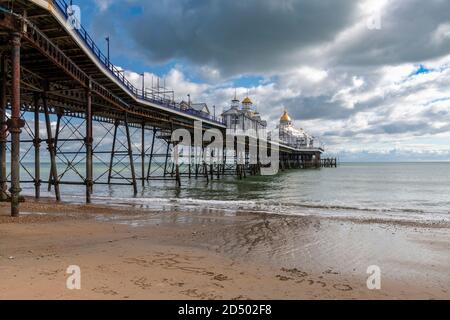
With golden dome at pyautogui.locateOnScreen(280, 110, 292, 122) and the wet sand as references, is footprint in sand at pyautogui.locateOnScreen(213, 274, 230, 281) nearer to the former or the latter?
the wet sand

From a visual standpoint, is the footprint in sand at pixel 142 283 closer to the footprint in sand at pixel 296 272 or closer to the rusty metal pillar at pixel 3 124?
the footprint in sand at pixel 296 272

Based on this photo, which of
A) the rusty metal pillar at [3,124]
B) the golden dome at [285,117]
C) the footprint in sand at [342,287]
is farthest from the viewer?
the golden dome at [285,117]

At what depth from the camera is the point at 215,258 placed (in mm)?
8500

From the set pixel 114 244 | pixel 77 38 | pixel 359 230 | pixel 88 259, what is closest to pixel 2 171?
pixel 77 38

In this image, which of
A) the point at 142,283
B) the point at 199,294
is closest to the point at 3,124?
the point at 142,283

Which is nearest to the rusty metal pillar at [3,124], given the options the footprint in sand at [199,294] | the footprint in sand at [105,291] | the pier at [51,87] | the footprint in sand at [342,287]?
the pier at [51,87]

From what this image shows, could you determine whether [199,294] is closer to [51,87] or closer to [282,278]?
[282,278]

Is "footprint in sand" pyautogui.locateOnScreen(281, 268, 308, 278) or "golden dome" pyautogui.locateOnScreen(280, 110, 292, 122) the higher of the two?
"golden dome" pyautogui.locateOnScreen(280, 110, 292, 122)

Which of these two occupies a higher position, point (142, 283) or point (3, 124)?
point (3, 124)

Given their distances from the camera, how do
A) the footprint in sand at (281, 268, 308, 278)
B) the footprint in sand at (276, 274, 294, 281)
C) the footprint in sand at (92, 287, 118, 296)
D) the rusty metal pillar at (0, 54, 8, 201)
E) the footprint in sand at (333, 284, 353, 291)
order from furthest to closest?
the rusty metal pillar at (0, 54, 8, 201), the footprint in sand at (281, 268, 308, 278), the footprint in sand at (276, 274, 294, 281), the footprint in sand at (333, 284, 353, 291), the footprint in sand at (92, 287, 118, 296)

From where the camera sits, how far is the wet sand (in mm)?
5965

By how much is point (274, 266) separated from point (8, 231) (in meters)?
7.13

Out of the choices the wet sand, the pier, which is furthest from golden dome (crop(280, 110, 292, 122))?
the wet sand

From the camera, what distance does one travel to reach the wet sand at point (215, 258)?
19.6 ft
